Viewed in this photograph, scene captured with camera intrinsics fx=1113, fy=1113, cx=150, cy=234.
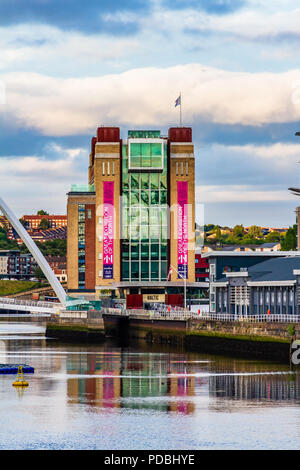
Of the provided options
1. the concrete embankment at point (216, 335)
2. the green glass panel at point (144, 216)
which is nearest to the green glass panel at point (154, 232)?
the green glass panel at point (144, 216)

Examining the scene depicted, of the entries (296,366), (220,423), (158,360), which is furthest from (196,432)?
(158,360)

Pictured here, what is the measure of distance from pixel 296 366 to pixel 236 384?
1168cm

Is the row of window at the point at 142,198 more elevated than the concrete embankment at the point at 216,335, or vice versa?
the row of window at the point at 142,198

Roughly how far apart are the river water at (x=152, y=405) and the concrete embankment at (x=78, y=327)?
1553 inches

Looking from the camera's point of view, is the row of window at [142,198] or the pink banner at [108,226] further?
the pink banner at [108,226]

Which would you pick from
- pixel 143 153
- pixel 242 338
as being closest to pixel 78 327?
pixel 242 338

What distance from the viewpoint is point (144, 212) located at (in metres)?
188

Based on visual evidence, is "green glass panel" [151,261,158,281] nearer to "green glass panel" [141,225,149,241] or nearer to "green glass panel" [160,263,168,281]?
"green glass panel" [160,263,168,281]

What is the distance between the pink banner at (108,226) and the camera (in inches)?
7436

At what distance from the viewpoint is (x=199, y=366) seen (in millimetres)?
88125

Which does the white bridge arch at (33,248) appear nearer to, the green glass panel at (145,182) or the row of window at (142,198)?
the row of window at (142,198)

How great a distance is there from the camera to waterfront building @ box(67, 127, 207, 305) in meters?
188

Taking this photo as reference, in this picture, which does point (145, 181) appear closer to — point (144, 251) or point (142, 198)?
point (142, 198)

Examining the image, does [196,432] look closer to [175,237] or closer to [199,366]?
[199,366]
